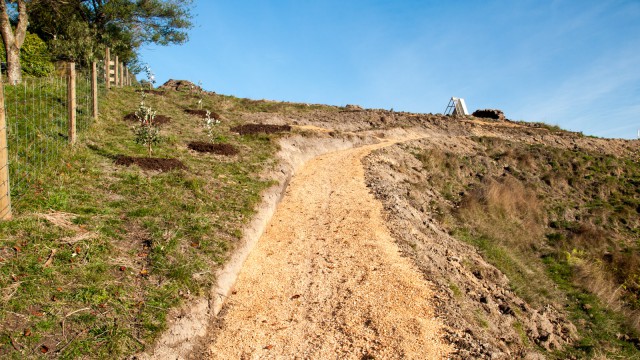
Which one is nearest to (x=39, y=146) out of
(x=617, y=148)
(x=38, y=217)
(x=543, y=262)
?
(x=38, y=217)

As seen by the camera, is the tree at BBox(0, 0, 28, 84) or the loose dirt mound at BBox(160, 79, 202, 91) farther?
the loose dirt mound at BBox(160, 79, 202, 91)

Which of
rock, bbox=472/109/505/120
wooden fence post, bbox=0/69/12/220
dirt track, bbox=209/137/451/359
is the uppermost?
rock, bbox=472/109/505/120

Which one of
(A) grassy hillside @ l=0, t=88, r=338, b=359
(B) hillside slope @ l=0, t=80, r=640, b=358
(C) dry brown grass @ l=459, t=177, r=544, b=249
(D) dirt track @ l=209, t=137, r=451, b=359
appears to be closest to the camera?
(A) grassy hillside @ l=0, t=88, r=338, b=359

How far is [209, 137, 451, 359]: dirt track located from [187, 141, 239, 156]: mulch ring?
378cm

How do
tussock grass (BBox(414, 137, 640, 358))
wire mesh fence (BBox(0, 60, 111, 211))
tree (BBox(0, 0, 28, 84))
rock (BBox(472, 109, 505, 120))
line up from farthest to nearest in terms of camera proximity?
rock (BBox(472, 109, 505, 120)) → tree (BBox(0, 0, 28, 84)) → tussock grass (BBox(414, 137, 640, 358)) → wire mesh fence (BBox(0, 60, 111, 211))

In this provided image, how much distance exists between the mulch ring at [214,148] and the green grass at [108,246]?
1684mm

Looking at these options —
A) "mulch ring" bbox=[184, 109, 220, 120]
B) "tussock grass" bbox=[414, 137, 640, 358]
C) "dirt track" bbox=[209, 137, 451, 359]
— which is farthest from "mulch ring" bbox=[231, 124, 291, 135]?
"dirt track" bbox=[209, 137, 451, 359]

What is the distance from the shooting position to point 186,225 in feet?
29.2

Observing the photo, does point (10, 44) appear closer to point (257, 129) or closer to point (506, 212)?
point (257, 129)

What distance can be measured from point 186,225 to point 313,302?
307 cm

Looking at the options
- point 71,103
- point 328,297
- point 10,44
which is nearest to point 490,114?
point 71,103

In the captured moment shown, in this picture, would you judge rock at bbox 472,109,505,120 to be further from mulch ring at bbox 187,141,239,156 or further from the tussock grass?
mulch ring at bbox 187,141,239,156

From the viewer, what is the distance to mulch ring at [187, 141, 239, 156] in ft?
48.5

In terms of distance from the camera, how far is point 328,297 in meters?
8.05
